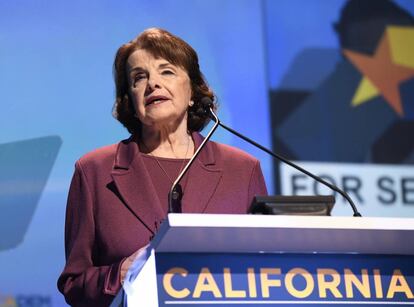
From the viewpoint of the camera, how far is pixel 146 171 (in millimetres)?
2492

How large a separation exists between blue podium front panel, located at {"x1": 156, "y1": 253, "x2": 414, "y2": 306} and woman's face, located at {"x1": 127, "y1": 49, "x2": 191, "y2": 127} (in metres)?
0.84

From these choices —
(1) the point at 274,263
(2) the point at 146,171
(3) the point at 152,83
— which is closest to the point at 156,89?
(3) the point at 152,83

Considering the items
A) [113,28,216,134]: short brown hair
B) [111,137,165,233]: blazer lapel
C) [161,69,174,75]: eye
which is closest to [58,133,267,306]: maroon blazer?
[111,137,165,233]: blazer lapel

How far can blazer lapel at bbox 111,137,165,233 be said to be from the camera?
239 cm

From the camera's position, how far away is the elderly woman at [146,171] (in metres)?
2.36

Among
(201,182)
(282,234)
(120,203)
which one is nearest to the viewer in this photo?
(282,234)

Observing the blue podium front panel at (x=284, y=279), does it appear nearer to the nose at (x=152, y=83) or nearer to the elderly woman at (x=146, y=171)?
the elderly woman at (x=146, y=171)

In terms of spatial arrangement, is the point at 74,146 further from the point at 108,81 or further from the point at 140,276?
the point at 140,276

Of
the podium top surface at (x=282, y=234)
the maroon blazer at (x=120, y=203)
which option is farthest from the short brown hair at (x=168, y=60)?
the podium top surface at (x=282, y=234)

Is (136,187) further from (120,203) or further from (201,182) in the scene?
(201,182)

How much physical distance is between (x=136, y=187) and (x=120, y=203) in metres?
0.07

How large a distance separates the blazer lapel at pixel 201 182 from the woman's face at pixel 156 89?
15 centimetres

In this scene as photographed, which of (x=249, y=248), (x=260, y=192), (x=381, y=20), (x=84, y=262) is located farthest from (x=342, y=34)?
(x=249, y=248)

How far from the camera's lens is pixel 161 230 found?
1.72 meters
